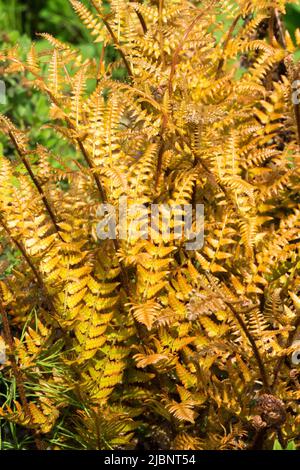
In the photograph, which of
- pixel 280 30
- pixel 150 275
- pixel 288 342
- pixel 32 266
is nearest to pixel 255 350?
pixel 288 342

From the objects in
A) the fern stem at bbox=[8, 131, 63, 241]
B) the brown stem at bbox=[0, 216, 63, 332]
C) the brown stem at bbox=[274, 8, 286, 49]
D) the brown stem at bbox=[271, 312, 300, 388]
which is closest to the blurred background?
the brown stem at bbox=[274, 8, 286, 49]

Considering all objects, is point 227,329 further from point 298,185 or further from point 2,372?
point 2,372

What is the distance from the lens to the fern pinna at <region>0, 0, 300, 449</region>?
1529mm

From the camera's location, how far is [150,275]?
1.57 m

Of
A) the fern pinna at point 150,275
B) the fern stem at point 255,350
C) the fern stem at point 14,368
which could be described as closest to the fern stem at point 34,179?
the fern pinna at point 150,275

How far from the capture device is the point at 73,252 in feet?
5.50

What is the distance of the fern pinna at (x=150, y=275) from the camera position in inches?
60.2

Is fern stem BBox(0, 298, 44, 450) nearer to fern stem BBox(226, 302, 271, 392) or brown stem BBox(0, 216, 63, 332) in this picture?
brown stem BBox(0, 216, 63, 332)

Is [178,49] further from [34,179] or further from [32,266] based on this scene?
[32,266]

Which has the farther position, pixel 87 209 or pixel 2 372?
pixel 2 372

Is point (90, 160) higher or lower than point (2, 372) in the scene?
higher

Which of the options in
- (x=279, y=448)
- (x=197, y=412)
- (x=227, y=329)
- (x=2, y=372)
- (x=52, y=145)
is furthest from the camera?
(x=52, y=145)

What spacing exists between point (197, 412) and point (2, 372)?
480 millimetres
